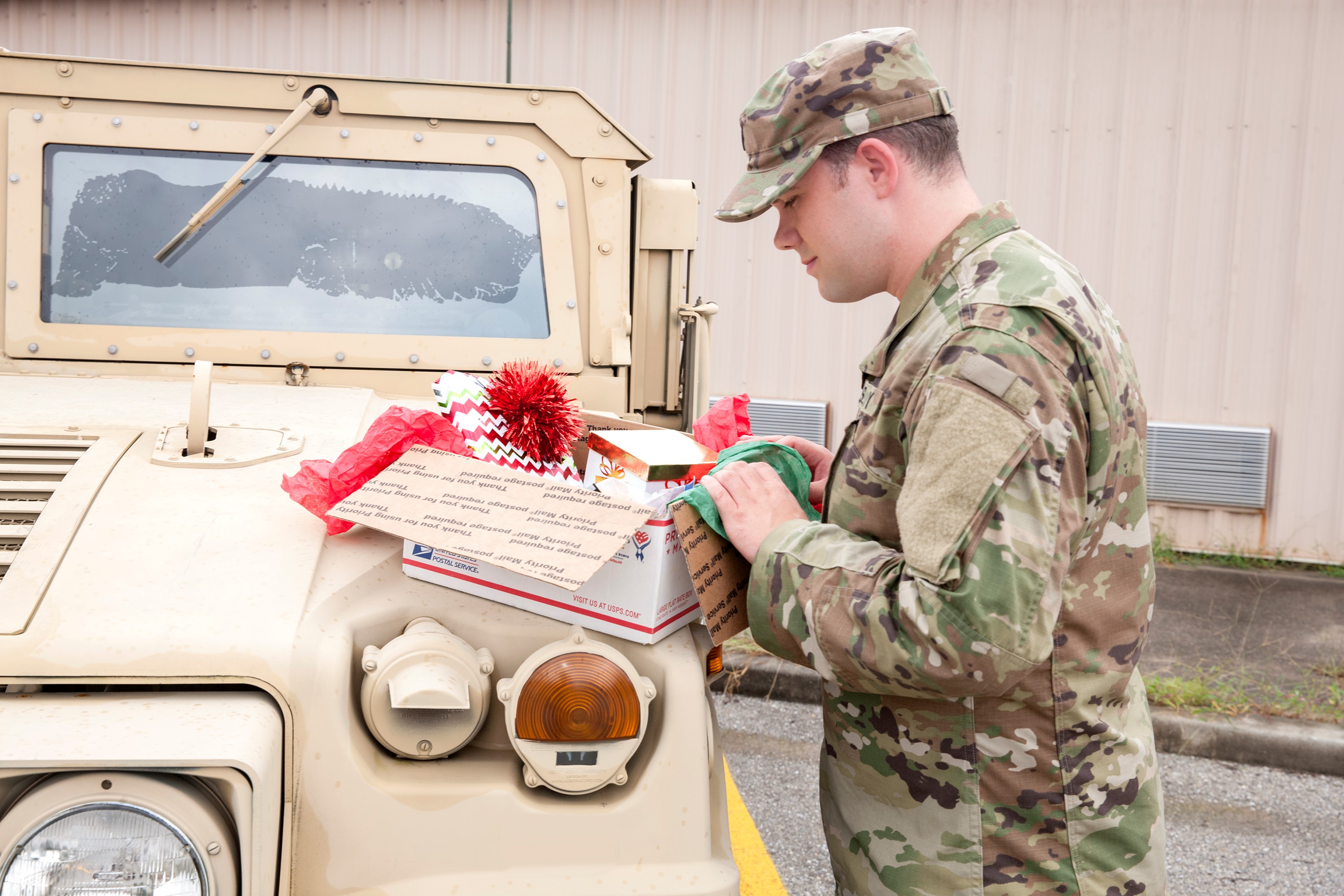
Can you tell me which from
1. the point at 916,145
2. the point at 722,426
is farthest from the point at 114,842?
the point at 916,145

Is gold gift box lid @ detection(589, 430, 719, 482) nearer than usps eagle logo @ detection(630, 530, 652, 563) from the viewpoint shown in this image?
No

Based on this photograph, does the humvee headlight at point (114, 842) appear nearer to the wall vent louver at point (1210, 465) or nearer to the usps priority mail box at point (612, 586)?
the usps priority mail box at point (612, 586)

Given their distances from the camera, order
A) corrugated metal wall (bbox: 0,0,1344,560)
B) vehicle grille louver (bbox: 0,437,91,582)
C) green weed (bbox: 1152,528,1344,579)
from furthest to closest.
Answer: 1. green weed (bbox: 1152,528,1344,579)
2. corrugated metal wall (bbox: 0,0,1344,560)
3. vehicle grille louver (bbox: 0,437,91,582)

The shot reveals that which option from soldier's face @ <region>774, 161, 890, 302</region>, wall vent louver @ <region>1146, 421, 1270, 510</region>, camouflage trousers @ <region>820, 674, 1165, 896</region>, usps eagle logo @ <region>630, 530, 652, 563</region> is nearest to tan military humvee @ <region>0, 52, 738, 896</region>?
usps eagle logo @ <region>630, 530, 652, 563</region>

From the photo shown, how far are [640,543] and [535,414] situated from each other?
1.13 ft

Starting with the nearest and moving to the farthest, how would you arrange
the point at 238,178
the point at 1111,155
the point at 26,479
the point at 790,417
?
the point at 26,479 → the point at 238,178 → the point at 1111,155 → the point at 790,417

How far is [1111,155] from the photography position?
5914 mm

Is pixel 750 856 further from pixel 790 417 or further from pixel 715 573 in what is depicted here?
pixel 790 417

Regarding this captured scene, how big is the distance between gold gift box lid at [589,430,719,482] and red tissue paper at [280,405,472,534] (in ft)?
0.68

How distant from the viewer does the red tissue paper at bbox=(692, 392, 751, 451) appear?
1800 millimetres

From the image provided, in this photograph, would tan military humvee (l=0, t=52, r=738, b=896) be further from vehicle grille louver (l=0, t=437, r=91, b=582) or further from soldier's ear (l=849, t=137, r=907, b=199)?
soldier's ear (l=849, t=137, r=907, b=199)

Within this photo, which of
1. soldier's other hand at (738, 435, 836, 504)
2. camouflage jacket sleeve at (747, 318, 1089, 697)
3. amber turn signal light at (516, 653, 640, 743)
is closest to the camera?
camouflage jacket sleeve at (747, 318, 1089, 697)

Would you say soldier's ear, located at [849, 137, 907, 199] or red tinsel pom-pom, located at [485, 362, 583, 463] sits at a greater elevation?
soldier's ear, located at [849, 137, 907, 199]

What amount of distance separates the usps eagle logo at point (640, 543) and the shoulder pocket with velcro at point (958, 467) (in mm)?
327
